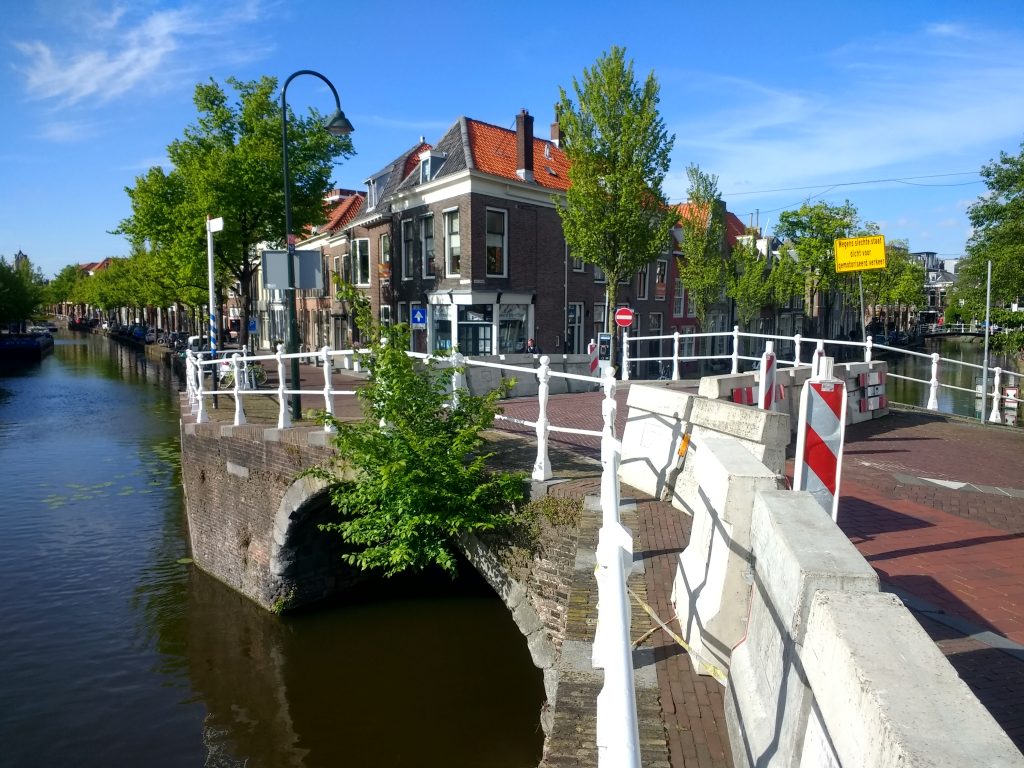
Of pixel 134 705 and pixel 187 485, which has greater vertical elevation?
pixel 187 485

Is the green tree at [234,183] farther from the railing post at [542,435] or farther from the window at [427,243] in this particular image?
the railing post at [542,435]

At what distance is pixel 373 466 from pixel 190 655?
5090 mm

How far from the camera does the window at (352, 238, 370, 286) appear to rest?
3117cm

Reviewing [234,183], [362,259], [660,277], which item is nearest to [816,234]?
[660,277]

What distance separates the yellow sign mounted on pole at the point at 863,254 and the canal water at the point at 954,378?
2.47 meters

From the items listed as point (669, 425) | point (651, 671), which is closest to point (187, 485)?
point (669, 425)

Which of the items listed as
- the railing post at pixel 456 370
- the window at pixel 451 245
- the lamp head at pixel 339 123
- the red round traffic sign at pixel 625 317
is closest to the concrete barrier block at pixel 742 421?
the railing post at pixel 456 370

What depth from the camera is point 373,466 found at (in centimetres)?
709

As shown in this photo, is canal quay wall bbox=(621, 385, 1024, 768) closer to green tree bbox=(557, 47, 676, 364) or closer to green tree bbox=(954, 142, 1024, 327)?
green tree bbox=(557, 47, 676, 364)

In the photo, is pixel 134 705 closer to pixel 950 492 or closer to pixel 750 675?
pixel 750 675

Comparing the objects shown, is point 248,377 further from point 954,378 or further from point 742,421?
point 954,378

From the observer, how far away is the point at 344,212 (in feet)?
136

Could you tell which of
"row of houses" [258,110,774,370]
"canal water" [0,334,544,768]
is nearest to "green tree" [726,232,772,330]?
"row of houses" [258,110,774,370]

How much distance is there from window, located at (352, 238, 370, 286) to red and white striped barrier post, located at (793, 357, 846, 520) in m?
28.1
